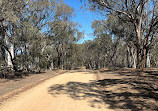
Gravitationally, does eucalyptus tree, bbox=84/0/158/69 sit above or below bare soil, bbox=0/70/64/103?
above

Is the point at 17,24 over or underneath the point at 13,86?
over

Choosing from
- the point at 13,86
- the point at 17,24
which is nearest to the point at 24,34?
the point at 17,24

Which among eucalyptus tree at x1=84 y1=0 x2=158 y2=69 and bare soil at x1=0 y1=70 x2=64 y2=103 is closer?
bare soil at x1=0 y1=70 x2=64 y2=103

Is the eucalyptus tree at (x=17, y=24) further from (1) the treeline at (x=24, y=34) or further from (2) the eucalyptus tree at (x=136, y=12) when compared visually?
(2) the eucalyptus tree at (x=136, y=12)

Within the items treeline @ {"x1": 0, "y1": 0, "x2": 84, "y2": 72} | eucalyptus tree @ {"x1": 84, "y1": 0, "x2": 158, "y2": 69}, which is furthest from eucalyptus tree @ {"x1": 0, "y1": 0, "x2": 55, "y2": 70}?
eucalyptus tree @ {"x1": 84, "y1": 0, "x2": 158, "y2": 69}

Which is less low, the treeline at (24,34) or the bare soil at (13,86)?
the treeline at (24,34)

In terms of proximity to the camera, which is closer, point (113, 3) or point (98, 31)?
point (113, 3)

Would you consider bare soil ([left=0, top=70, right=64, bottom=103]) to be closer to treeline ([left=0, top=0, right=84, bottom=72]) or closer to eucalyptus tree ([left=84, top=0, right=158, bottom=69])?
treeline ([left=0, top=0, right=84, bottom=72])

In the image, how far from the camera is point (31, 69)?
1630 centimetres

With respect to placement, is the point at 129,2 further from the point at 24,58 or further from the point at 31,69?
the point at 31,69

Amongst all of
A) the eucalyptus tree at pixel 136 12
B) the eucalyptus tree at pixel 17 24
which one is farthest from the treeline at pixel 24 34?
the eucalyptus tree at pixel 136 12

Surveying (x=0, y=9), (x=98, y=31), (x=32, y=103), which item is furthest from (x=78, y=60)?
(x=32, y=103)

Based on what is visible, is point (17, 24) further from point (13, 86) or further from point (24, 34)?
point (13, 86)

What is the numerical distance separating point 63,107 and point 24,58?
11222 millimetres
